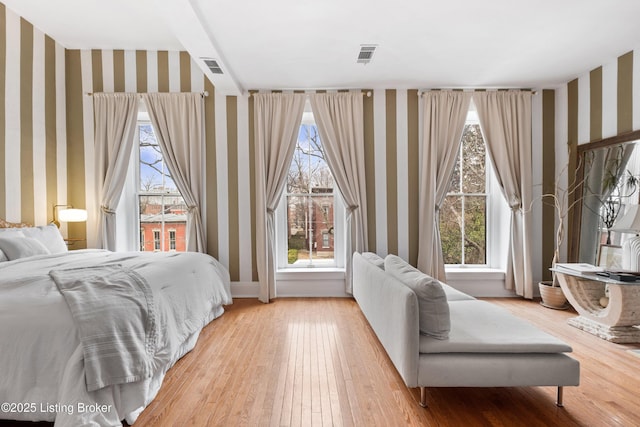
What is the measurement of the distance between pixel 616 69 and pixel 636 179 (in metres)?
1.29

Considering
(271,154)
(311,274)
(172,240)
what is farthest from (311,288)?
(172,240)

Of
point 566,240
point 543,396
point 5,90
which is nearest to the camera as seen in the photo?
point 543,396

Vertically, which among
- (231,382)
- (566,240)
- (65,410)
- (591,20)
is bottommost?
(231,382)

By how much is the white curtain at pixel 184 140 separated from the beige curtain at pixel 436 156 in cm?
294

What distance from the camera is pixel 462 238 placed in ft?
16.3

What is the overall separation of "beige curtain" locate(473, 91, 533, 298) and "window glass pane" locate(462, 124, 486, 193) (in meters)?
0.30

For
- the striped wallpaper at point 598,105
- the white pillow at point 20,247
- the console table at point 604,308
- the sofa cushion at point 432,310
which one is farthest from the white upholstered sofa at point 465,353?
the white pillow at point 20,247

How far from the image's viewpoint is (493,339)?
2070 millimetres

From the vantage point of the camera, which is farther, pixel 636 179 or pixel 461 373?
pixel 636 179

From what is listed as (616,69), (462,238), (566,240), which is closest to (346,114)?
(462,238)

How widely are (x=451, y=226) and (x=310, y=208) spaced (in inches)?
78.2

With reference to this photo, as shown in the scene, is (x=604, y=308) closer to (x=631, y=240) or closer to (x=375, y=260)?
(x=631, y=240)

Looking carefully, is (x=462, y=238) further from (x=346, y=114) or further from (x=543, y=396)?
(x=543, y=396)

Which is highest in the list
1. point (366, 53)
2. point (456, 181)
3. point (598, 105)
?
point (366, 53)
